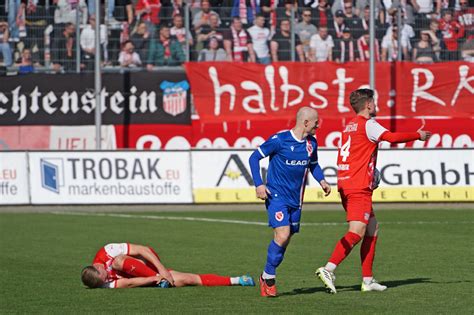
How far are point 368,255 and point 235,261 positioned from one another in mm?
3871

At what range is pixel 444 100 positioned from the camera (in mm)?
28312

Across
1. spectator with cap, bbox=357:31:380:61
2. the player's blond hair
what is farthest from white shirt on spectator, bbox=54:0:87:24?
the player's blond hair

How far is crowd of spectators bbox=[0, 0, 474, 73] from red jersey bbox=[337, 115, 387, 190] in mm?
16379

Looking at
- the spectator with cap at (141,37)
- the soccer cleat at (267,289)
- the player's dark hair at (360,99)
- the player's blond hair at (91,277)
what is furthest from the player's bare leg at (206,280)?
the spectator with cap at (141,37)

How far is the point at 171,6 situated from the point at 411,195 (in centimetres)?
751

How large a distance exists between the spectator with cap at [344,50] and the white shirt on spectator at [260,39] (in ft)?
5.59

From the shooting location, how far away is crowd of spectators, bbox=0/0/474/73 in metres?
27.6

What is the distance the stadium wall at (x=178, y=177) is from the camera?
2620cm

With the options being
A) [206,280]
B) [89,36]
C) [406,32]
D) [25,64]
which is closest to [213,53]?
[89,36]

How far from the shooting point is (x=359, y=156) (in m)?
11.6

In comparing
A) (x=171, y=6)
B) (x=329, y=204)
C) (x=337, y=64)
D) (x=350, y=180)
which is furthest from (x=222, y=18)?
(x=350, y=180)

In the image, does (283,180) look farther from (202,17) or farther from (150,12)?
(150,12)

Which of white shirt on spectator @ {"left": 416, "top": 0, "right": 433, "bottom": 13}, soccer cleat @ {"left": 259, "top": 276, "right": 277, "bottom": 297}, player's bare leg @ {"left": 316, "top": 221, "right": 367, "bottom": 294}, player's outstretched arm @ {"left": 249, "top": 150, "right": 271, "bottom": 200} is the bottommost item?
soccer cleat @ {"left": 259, "top": 276, "right": 277, "bottom": 297}

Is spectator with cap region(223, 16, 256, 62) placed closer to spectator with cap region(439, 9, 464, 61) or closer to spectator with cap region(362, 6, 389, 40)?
spectator with cap region(362, 6, 389, 40)
